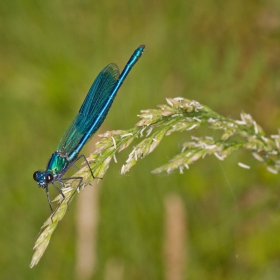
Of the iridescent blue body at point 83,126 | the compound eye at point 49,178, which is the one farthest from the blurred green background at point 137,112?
the compound eye at point 49,178

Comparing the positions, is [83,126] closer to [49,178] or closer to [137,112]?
[49,178]

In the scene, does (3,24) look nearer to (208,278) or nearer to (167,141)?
(167,141)

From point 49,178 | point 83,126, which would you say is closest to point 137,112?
point 83,126

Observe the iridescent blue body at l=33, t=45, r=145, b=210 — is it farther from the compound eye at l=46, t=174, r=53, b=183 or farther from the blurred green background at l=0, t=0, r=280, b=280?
the blurred green background at l=0, t=0, r=280, b=280

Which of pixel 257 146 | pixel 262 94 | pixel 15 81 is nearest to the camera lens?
pixel 257 146

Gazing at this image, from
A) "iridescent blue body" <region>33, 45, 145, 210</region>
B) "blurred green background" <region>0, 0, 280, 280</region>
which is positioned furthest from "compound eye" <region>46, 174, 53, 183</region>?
"blurred green background" <region>0, 0, 280, 280</region>

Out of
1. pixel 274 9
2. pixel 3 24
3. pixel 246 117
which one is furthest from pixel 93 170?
pixel 3 24
